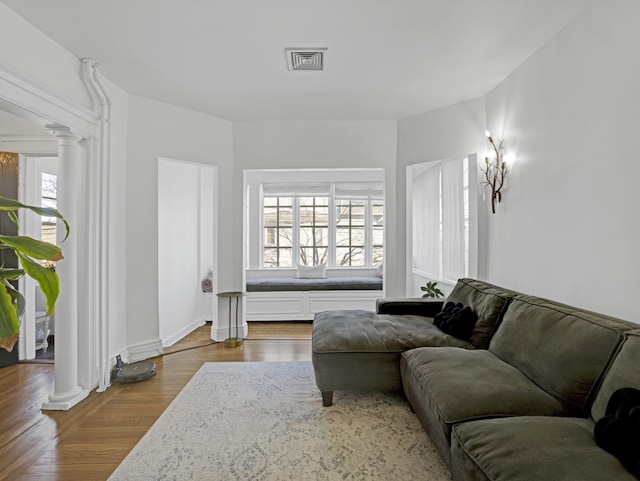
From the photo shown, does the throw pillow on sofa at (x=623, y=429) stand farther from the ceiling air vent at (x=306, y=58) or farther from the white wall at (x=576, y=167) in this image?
the ceiling air vent at (x=306, y=58)

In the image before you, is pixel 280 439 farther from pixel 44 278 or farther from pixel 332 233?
pixel 332 233

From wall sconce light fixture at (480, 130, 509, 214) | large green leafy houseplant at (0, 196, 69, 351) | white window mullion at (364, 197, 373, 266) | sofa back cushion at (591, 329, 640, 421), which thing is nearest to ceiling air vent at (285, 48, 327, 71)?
wall sconce light fixture at (480, 130, 509, 214)

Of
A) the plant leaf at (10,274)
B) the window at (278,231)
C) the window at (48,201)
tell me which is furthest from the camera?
the window at (278,231)

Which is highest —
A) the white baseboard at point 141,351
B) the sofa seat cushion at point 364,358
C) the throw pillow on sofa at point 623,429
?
the throw pillow on sofa at point 623,429

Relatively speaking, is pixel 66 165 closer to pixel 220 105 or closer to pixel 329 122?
pixel 220 105

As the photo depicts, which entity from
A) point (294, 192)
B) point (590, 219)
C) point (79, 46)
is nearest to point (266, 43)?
point (79, 46)

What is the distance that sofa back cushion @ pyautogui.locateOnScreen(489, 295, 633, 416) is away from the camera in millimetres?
1562

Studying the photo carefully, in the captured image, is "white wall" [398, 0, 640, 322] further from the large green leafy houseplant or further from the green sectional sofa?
the large green leafy houseplant

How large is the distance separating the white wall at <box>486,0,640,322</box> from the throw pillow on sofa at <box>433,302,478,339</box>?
0.58 m

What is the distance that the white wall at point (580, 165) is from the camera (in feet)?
6.14

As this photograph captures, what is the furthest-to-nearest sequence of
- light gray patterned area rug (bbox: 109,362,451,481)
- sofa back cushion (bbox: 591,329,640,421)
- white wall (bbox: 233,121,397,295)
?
white wall (bbox: 233,121,397,295) → light gray patterned area rug (bbox: 109,362,451,481) → sofa back cushion (bbox: 591,329,640,421)

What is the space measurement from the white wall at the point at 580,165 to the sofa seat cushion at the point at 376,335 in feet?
2.79

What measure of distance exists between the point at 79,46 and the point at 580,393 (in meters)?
3.67

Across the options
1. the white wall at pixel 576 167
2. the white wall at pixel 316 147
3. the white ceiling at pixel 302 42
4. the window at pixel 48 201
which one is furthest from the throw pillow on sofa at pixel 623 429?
the window at pixel 48 201
